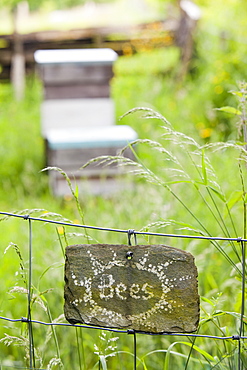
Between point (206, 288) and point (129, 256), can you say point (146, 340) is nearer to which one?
point (206, 288)

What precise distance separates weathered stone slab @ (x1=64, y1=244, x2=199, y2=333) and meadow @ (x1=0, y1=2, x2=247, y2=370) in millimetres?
72

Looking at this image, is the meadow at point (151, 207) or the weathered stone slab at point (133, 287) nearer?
the weathered stone slab at point (133, 287)

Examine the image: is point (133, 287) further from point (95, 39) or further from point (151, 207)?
point (95, 39)

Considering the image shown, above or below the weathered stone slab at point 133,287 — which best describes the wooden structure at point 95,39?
above

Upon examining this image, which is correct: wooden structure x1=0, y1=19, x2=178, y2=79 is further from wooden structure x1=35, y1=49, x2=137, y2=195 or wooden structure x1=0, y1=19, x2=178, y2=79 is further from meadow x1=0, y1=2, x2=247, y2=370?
wooden structure x1=35, y1=49, x2=137, y2=195

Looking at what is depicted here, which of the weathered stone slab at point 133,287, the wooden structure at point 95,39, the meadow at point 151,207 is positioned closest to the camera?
the weathered stone slab at point 133,287

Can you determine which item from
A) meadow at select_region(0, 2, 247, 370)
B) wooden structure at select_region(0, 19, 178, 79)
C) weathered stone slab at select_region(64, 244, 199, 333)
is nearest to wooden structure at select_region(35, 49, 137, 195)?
meadow at select_region(0, 2, 247, 370)

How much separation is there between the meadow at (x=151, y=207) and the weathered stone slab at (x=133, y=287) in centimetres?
7

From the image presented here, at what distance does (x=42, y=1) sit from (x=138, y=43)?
1609 mm

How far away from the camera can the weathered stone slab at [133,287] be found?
4.42 feet

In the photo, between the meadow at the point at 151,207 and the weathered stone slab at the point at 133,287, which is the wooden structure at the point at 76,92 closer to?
the meadow at the point at 151,207

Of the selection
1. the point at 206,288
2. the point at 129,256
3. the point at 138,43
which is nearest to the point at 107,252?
the point at 129,256

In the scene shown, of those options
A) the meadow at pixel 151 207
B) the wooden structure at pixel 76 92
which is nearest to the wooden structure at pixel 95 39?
the meadow at pixel 151 207

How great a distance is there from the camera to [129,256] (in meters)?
1.36
